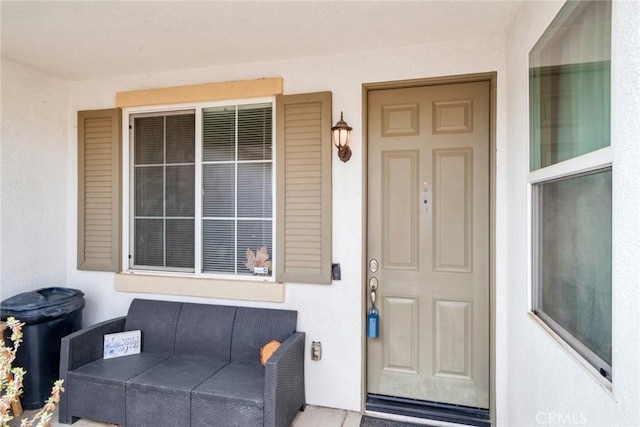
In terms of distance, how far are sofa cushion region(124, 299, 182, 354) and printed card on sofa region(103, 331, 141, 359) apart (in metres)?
0.06

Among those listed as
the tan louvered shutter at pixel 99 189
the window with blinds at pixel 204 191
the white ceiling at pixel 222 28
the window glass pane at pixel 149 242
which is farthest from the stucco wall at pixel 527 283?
the tan louvered shutter at pixel 99 189

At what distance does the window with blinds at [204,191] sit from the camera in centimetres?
269

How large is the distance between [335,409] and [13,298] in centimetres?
255

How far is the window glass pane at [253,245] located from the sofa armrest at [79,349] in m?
1.11

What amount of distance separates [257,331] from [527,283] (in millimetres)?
1785

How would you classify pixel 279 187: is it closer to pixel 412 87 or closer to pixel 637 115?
pixel 412 87

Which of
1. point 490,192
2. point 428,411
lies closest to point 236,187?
point 490,192

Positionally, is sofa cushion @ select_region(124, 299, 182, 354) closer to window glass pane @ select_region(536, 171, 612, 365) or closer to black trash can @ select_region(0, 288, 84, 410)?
black trash can @ select_region(0, 288, 84, 410)

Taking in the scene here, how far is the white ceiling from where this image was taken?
6.27 ft

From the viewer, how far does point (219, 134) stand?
278cm

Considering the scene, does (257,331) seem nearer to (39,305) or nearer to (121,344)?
(121,344)

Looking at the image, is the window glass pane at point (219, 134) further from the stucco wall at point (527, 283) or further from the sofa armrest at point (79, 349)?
the stucco wall at point (527, 283)

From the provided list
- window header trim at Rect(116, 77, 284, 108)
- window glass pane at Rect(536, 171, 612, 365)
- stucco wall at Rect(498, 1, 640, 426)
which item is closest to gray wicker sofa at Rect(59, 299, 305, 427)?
stucco wall at Rect(498, 1, 640, 426)

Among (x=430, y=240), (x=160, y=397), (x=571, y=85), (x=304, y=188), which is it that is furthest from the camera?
(x=304, y=188)
